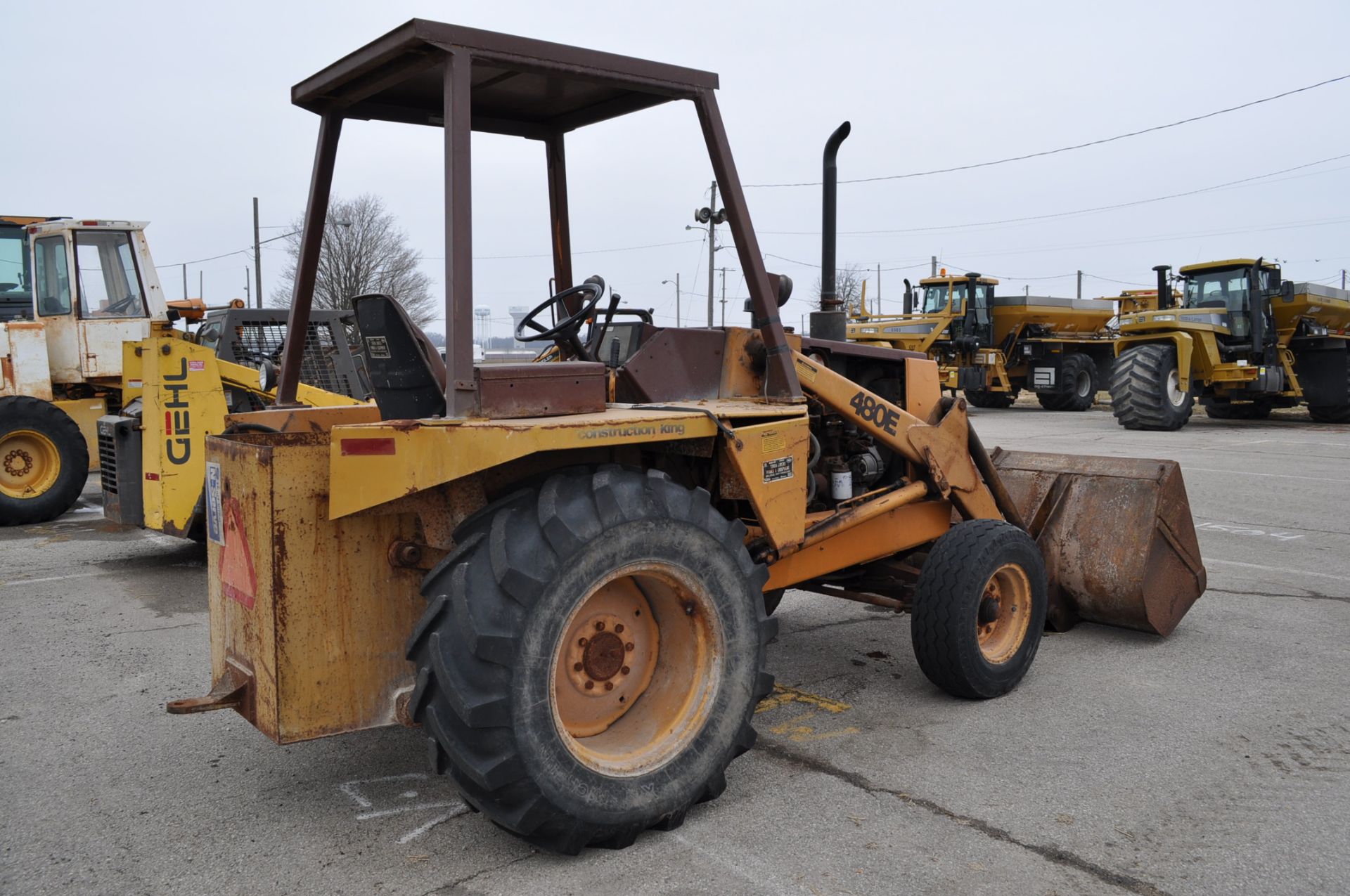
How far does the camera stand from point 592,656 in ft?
11.5

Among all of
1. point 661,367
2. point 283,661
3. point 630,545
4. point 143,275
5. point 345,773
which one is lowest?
point 345,773

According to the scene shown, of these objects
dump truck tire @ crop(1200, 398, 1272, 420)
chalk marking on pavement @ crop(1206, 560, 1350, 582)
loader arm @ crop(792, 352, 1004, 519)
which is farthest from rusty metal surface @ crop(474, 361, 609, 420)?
dump truck tire @ crop(1200, 398, 1272, 420)

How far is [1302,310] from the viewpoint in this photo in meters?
20.2

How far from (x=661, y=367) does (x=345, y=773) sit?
75.3 inches

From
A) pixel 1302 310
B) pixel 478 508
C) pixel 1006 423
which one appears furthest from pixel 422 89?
pixel 1302 310

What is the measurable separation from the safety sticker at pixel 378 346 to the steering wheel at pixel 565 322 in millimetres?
506

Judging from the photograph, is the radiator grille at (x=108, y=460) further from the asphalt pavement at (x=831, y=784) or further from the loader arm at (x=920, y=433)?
the loader arm at (x=920, y=433)

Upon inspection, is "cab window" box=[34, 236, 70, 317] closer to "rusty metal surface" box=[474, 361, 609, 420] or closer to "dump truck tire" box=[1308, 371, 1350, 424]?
"rusty metal surface" box=[474, 361, 609, 420]

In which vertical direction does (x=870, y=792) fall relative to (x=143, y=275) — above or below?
below

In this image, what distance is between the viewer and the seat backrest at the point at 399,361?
12.1ft

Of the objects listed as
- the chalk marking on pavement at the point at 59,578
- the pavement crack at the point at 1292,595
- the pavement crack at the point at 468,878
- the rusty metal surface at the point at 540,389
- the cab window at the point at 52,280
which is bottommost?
the chalk marking on pavement at the point at 59,578

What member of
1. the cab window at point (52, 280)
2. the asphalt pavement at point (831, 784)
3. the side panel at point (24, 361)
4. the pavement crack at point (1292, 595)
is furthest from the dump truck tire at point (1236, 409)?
the side panel at point (24, 361)

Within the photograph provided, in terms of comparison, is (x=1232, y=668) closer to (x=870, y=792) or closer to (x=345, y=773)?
(x=870, y=792)

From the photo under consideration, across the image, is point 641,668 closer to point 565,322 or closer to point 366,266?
point 565,322
